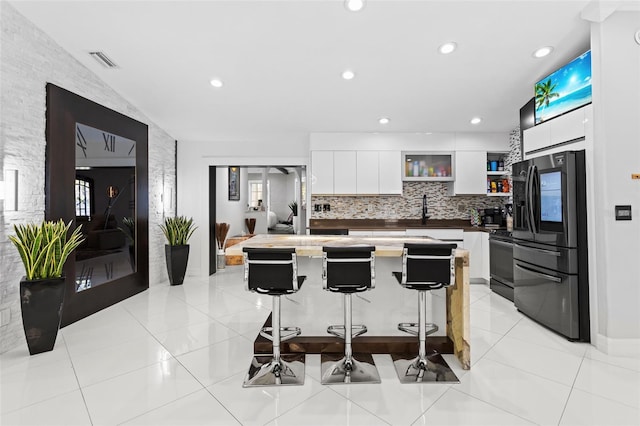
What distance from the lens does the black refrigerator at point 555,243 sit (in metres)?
2.79

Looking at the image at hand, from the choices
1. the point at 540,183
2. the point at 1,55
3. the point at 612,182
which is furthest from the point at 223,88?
the point at 612,182

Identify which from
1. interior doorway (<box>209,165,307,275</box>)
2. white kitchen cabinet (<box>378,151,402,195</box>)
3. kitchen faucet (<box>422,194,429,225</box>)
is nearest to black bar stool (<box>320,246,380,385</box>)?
white kitchen cabinet (<box>378,151,402,195</box>)

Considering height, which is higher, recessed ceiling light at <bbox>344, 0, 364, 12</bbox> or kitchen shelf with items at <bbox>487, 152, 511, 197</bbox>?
recessed ceiling light at <bbox>344, 0, 364, 12</bbox>

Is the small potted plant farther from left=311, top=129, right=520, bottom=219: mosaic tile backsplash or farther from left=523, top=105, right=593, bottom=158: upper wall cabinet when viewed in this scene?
left=523, top=105, right=593, bottom=158: upper wall cabinet

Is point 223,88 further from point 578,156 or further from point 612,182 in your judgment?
point 612,182

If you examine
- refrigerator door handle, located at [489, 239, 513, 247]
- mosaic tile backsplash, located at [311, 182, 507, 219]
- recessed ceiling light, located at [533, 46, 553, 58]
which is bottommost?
refrigerator door handle, located at [489, 239, 513, 247]

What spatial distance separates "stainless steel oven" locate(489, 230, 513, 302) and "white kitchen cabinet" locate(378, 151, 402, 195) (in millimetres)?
1683

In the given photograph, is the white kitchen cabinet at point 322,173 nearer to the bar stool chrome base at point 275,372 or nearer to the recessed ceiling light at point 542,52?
the recessed ceiling light at point 542,52

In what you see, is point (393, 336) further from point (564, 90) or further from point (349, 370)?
point (564, 90)

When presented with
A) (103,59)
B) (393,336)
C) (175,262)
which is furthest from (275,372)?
(103,59)

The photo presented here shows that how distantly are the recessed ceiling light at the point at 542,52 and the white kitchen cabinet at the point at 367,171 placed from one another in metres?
2.70

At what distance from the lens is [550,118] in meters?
3.32

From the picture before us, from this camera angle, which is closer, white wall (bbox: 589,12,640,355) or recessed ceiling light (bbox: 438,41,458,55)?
white wall (bbox: 589,12,640,355)

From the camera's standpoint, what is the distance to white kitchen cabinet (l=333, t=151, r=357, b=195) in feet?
17.9
